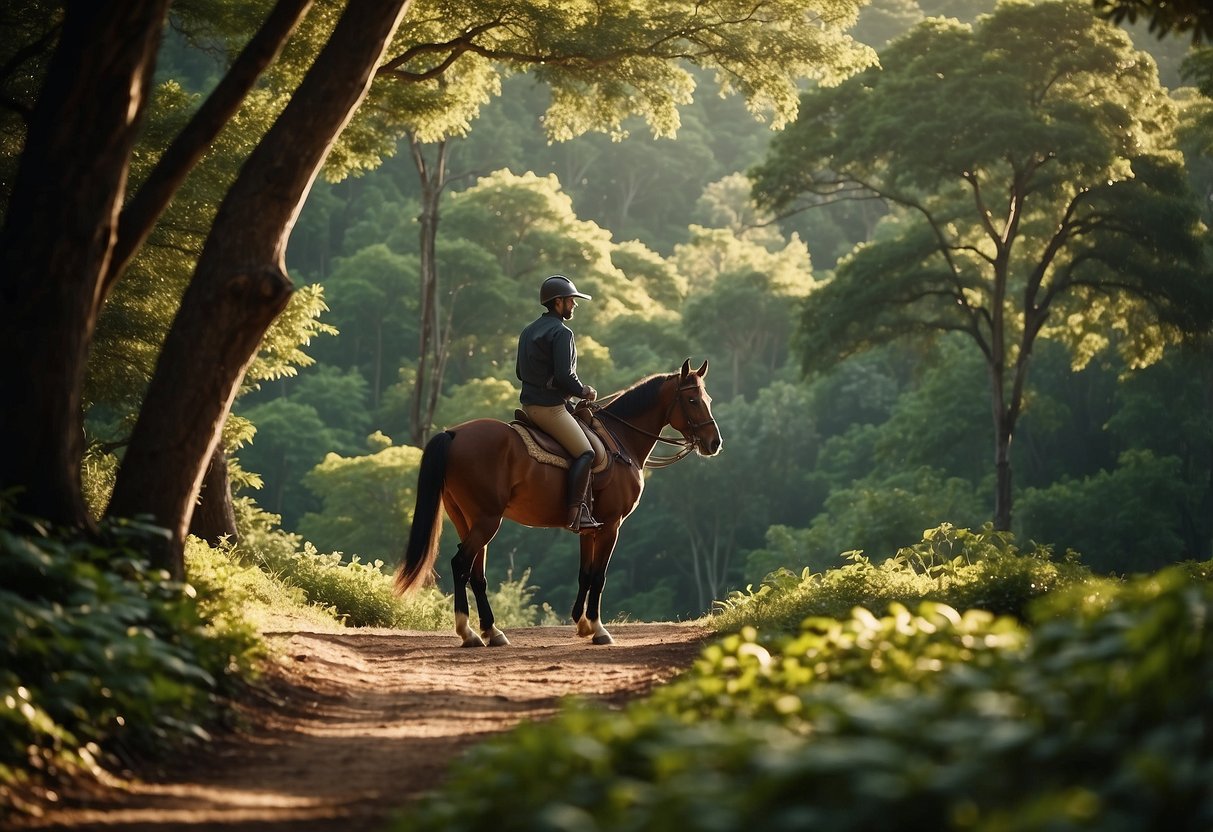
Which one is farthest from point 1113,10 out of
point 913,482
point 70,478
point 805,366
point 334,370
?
point 334,370

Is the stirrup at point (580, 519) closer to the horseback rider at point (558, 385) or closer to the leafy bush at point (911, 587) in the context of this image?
the horseback rider at point (558, 385)

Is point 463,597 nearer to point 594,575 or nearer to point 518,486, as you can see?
point 518,486

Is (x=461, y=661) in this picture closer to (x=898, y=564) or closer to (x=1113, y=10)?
(x=898, y=564)

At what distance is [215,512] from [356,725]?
10211 mm

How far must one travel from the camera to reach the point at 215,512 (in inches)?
717

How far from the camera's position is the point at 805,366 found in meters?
30.8

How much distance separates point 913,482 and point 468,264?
1936 cm

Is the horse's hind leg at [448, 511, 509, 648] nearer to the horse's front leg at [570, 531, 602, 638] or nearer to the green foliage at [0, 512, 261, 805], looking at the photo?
the horse's front leg at [570, 531, 602, 638]

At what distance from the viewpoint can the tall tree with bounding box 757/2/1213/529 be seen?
92.5 feet

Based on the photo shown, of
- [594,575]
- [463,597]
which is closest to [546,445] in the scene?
[463,597]

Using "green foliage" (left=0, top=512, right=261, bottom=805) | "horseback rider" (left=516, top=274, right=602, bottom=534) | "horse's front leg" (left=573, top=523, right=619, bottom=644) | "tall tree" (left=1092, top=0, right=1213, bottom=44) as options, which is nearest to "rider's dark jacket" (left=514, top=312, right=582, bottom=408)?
"horseback rider" (left=516, top=274, right=602, bottom=534)

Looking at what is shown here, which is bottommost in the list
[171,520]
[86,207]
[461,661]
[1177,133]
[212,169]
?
[461,661]

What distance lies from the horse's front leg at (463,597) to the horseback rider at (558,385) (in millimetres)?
959

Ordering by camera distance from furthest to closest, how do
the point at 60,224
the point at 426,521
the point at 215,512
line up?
the point at 215,512 → the point at 426,521 → the point at 60,224
